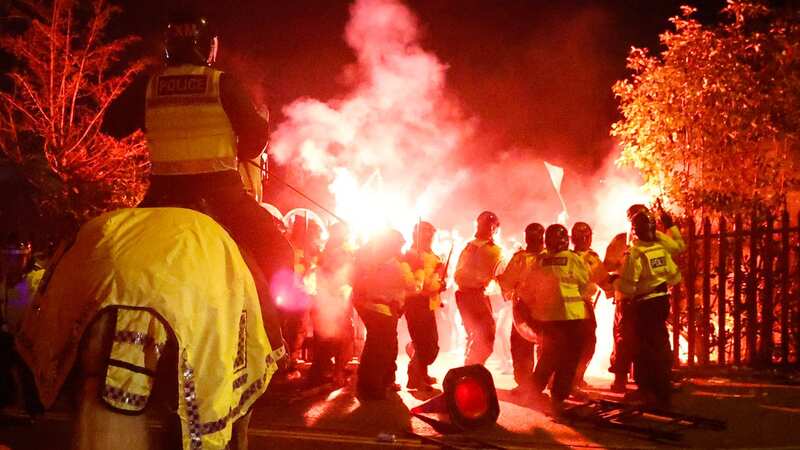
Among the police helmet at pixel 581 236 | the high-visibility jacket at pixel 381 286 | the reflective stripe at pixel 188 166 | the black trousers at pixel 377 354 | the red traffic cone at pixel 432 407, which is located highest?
the police helmet at pixel 581 236

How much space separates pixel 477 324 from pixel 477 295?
368 millimetres

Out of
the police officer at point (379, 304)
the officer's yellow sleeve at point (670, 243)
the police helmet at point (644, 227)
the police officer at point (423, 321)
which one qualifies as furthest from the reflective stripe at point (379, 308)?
the officer's yellow sleeve at point (670, 243)

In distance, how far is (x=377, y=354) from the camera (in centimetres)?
828

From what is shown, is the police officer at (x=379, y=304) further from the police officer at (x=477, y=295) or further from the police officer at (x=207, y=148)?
the police officer at (x=207, y=148)

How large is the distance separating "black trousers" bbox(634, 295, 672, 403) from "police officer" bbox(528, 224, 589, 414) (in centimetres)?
61

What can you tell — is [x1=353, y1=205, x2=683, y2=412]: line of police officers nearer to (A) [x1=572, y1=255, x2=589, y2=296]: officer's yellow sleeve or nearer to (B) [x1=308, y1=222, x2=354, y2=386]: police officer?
(A) [x1=572, y1=255, x2=589, y2=296]: officer's yellow sleeve

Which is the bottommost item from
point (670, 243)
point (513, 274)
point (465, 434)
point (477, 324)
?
point (465, 434)

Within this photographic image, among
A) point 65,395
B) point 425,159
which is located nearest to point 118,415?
point 65,395

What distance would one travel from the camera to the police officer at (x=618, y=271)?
826 centimetres

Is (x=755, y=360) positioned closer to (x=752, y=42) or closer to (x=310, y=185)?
(x=752, y=42)

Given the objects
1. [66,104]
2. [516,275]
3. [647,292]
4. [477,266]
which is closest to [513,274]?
[516,275]

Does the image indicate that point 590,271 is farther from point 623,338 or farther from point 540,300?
point 540,300

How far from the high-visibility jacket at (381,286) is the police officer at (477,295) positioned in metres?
1.14

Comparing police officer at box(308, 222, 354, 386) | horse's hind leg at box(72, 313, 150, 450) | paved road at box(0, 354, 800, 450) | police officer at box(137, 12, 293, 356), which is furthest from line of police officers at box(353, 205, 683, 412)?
horse's hind leg at box(72, 313, 150, 450)
